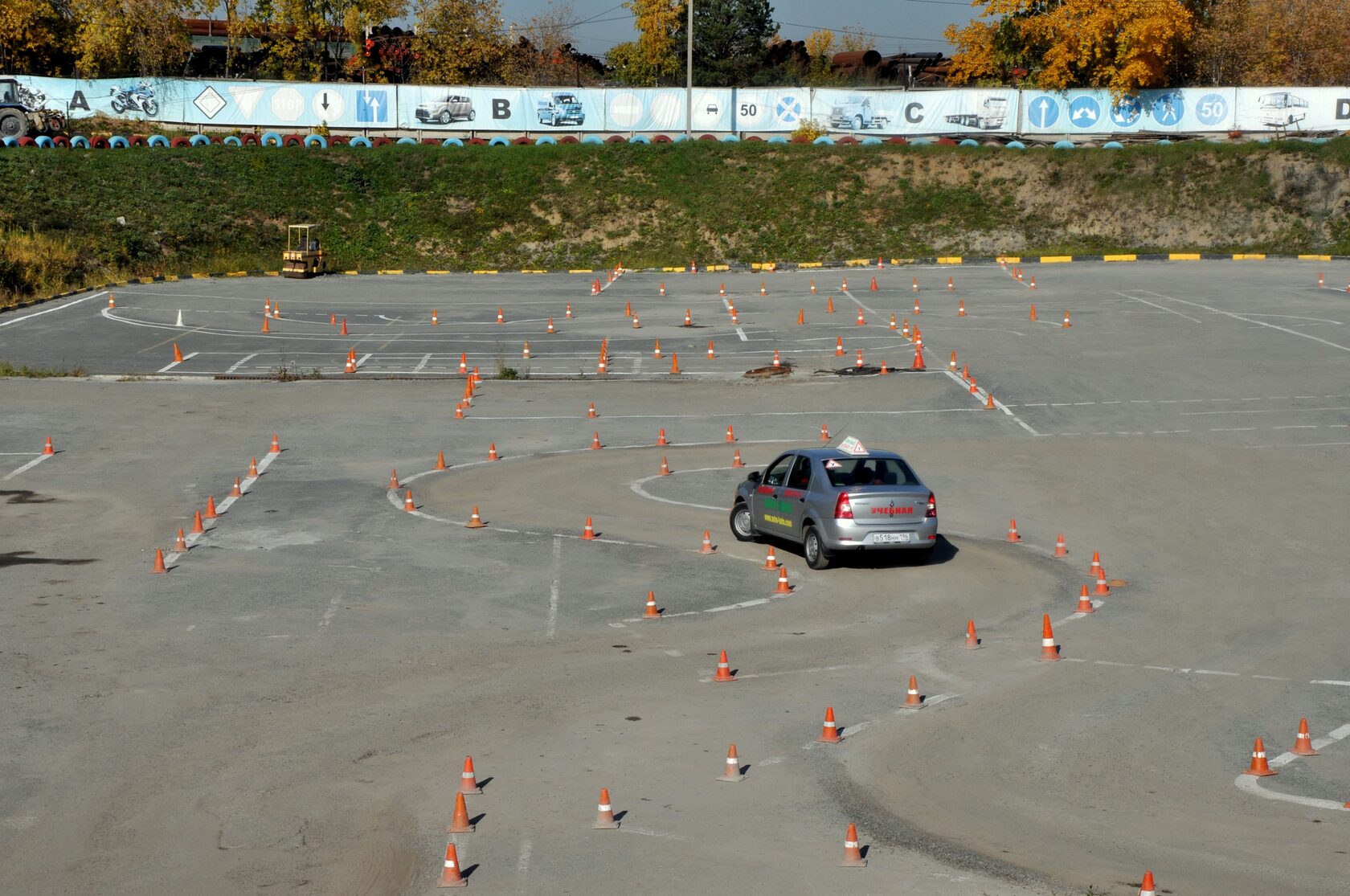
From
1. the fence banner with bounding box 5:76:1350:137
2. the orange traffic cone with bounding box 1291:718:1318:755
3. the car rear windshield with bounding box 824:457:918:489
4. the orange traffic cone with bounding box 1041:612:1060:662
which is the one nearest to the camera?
the orange traffic cone with bounding box 1291:718:1318:755

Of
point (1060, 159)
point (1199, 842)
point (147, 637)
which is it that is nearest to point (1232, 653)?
point (1199, 842)

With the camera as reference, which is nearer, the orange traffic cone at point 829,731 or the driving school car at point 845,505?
the orange traffic cone at point 829,731

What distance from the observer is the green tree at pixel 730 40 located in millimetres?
107688

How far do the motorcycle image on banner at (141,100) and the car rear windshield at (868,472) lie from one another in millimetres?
66913

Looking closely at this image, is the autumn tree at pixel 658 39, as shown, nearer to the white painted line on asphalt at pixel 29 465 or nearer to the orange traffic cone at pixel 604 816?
the white painted line on asphalt at pixel 29 465

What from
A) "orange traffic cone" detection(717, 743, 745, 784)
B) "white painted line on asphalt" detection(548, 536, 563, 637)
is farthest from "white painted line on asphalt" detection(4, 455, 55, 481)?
"orange traffic cone" detection(717, 743, 745, 784)

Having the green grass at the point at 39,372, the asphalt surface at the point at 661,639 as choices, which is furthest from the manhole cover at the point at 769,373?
the green grass at the point at 39,372

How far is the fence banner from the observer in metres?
75.6

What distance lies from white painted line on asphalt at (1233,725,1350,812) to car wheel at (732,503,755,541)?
1028cm

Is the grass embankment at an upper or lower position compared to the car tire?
upper

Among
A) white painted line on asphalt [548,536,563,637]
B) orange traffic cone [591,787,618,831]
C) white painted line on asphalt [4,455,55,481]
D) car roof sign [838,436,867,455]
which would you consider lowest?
white painted line on asphalt [4,455,55,481]

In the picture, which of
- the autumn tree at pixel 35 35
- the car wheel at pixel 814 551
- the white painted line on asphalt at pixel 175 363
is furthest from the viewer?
the autumn tree at pixel 35 35

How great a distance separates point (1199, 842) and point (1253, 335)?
34.9 metres

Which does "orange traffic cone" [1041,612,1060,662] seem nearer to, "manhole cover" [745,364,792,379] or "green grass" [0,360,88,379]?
"manhole cover" [745,364,792,379]
